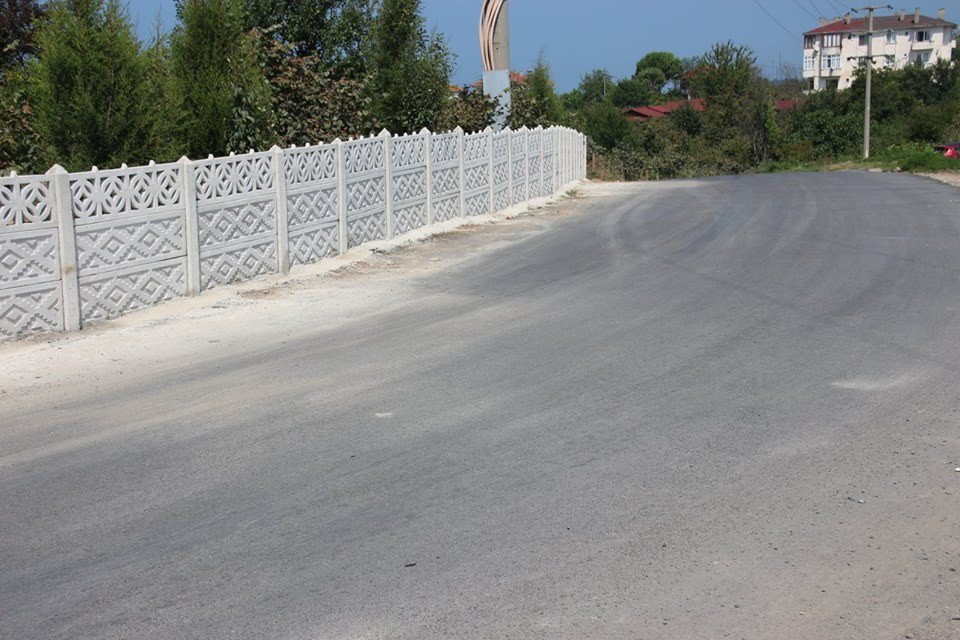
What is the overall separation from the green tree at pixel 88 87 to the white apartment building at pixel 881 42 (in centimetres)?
11863

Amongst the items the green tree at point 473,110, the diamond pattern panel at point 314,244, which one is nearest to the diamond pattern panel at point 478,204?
the diamond pattern panel at point 314,244

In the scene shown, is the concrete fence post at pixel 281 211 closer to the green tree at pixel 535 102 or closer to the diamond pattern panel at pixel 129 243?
the diamond pattern panel at pixel 129 243

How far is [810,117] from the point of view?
2798 inches

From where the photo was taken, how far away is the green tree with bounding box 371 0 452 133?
21953mm

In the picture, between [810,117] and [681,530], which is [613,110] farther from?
[681,530]

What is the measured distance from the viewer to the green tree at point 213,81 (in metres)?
15.5

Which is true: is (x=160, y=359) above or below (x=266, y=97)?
below

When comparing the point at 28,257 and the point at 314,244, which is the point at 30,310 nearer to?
the point at 28,257

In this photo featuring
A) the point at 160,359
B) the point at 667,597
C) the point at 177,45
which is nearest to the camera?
the point at 667,597

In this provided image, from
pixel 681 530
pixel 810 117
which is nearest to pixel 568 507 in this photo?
pixel 681 530

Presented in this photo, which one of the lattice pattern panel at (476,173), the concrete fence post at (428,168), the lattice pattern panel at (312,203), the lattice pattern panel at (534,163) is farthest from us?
the lattice pattern panel at (534,163)

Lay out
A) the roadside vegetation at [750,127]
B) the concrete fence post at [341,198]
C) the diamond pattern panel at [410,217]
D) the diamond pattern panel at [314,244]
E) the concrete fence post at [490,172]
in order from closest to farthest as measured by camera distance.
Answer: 1. the diamond pattern panel at [314,244]
2. the concrete fence post at [341,198]
3. the diamond pattern panel at [410,217]
4. the concrete fence post at [490,172]
5. the roadside vegetation at [750,127]

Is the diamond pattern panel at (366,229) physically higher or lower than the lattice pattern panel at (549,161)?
lower

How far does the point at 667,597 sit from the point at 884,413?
10.4 ft
